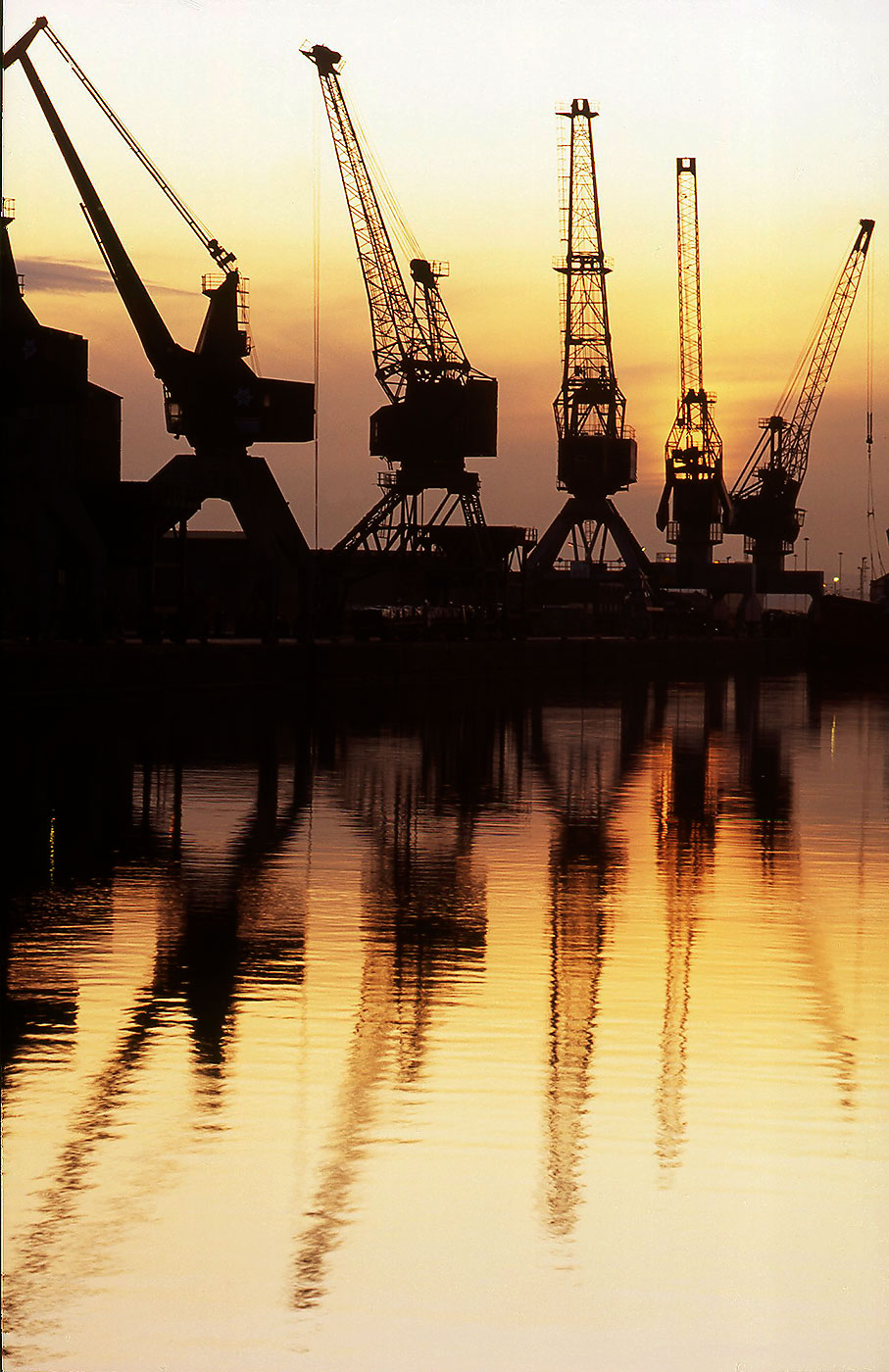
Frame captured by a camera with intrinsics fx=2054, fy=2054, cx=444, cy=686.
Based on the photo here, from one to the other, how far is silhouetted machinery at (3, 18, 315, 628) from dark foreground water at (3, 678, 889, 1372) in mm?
64467

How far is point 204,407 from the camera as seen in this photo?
87250 millimetres

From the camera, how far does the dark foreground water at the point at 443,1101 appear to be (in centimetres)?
668

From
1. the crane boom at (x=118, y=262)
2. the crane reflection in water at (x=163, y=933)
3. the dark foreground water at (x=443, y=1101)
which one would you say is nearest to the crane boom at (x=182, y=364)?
the crane boom at (x=118, y=262)

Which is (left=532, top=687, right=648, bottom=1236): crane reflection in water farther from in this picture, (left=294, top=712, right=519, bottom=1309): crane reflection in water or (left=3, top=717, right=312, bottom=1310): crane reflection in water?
(left=3, top=717, right=312, bottom=1310): crane reflection in water

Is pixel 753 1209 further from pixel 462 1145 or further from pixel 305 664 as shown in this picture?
pixel 305 664

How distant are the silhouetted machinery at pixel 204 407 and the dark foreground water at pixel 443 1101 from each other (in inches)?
2538

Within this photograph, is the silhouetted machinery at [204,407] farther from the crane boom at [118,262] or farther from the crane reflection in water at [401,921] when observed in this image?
the crane reflection in water at [401,921]

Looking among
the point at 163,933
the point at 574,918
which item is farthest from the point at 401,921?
the point at 163,933

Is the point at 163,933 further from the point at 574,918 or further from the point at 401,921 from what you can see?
the point at 574,918

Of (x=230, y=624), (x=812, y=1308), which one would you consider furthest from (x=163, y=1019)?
(x=230, y=624)

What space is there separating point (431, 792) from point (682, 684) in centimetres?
6351

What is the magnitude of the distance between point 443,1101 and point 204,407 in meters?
79.5

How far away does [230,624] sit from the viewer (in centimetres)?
13525

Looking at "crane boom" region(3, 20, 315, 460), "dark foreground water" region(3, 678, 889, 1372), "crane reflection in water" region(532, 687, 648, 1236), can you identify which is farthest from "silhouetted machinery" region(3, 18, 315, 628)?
"dark foreground water" region(3, 678, 889, 1372)
